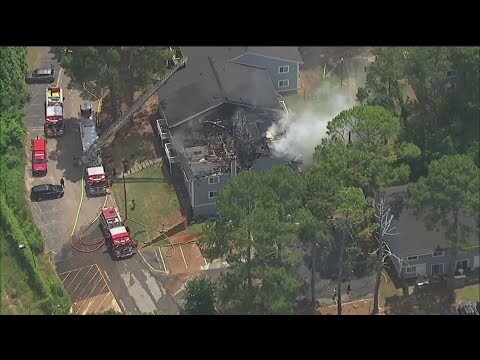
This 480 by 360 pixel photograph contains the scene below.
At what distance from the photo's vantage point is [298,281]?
1984 centimetres

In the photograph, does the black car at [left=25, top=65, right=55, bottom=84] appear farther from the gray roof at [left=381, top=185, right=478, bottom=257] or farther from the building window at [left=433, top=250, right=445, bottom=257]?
the building window at [left=433, top=250, right=445, bottom=257]

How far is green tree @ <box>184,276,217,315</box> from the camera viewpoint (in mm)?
→ 21672

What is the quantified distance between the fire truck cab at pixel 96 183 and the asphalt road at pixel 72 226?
0.34 m

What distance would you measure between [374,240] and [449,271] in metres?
2.79

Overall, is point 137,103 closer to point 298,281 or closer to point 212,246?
point 212,246

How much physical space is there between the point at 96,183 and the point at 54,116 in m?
4.57

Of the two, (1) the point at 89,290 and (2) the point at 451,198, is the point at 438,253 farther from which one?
(1) the point at 89,290

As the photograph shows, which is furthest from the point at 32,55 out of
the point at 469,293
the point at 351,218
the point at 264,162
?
the point at 469,293

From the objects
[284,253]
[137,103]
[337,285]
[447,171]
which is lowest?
[337,285]

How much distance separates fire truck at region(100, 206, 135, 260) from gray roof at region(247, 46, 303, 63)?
36.1 feet

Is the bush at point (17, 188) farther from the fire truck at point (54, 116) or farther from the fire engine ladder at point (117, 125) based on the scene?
the fire engine ladder at point (117, 125)

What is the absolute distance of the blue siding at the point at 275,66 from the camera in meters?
31.7
